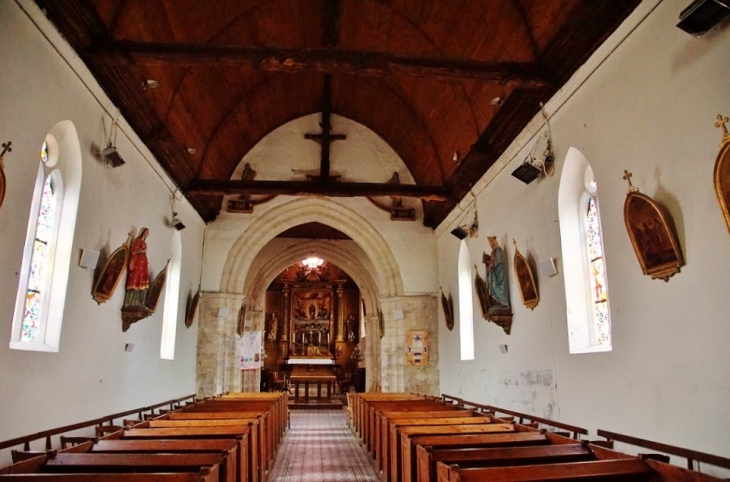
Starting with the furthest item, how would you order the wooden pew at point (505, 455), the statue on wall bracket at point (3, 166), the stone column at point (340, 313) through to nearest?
the stone column at point (340, 313)
the statue on wall bracket at point (3, 166)
the wooden pew at point (505, 455)

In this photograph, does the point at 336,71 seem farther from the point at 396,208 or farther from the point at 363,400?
the point at 396,208

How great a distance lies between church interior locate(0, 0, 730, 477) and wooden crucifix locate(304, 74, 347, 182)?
0.06 m

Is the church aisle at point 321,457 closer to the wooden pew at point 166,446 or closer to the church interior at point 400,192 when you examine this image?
the church interior at point 400,192

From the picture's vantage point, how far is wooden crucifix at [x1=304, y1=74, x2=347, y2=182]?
12.1 m

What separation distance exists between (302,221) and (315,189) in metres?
1.94

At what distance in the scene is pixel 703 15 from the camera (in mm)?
3867

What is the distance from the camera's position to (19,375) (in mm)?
5066

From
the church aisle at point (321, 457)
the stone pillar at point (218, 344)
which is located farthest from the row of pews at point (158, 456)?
the stone pillar at point (218, 344)

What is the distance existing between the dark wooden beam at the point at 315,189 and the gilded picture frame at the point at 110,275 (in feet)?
12.6

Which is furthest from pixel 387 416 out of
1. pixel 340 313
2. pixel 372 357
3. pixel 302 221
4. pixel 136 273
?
pixel 340 313

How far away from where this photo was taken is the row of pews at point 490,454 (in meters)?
3.33

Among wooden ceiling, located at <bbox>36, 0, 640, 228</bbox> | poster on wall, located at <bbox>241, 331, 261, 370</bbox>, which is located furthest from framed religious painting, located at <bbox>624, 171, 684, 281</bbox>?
poster on wall, located at <bbox>241, 331, 261, 370</bbox>

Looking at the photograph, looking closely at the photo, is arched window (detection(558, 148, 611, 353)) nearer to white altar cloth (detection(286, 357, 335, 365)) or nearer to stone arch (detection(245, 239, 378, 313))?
stone arch (detection(245, 239, 378, 313))

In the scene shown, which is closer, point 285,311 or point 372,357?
point 372,357
